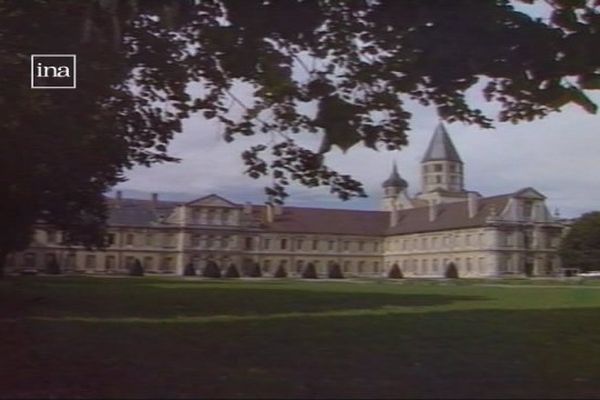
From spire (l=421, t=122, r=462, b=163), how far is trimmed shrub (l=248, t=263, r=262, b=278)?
13354mm

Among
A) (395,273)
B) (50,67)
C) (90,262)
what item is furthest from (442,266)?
(50,67)

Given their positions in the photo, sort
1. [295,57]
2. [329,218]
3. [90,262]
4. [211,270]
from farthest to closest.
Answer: [90,262] < [211,270] < [329,218] < [295,57]

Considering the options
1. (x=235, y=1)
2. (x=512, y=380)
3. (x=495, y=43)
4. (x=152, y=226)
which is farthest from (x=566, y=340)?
(x=152, y=226)

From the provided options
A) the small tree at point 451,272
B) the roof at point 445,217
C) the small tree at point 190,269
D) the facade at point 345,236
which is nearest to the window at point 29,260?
the facade at point 345,236

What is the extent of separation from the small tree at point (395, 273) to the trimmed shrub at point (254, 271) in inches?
216

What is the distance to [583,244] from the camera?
61.8 feet

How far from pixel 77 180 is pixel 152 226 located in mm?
2450

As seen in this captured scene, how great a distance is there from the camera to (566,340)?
12.1 meters

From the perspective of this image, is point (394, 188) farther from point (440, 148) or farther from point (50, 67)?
point (50, 67)

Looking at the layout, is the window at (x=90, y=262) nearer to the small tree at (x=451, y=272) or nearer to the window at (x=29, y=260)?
the window at (x=29, y=260)

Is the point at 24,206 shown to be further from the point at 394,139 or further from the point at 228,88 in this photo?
the point at 394,139

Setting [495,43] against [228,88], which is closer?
[495,43]

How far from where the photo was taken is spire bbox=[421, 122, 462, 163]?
9.16m

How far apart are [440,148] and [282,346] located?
3.25m
